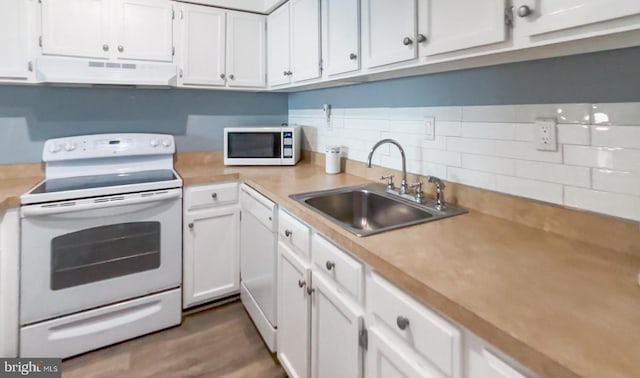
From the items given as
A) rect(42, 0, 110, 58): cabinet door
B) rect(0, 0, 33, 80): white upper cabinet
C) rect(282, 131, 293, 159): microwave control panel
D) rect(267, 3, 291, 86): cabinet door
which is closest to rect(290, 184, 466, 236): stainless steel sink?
rect(282, 131, 293, 159): microwave control panel

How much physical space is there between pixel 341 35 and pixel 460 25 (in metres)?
0.75

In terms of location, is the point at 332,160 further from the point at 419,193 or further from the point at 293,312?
the point at 293,312

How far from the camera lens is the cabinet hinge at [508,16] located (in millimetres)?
961

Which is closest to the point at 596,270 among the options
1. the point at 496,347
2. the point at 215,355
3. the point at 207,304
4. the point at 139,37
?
the point at 496,347

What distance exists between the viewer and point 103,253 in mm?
1956

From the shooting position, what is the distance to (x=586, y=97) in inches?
41.9

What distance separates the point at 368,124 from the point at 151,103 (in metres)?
1.65

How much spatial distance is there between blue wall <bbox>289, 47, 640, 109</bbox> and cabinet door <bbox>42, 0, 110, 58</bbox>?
5.61ft

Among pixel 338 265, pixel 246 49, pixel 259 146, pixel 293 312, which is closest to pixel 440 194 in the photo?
pixel 338 265

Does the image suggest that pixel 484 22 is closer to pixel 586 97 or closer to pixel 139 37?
pixel 586 97

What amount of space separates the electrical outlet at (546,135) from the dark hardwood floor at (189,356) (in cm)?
159

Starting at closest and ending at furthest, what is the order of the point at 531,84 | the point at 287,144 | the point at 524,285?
the point at 524,285 < the point at 531,84 < the point at 287,144

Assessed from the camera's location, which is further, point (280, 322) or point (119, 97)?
point (119, 97)

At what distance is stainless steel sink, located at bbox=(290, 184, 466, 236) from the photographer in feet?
5.18
